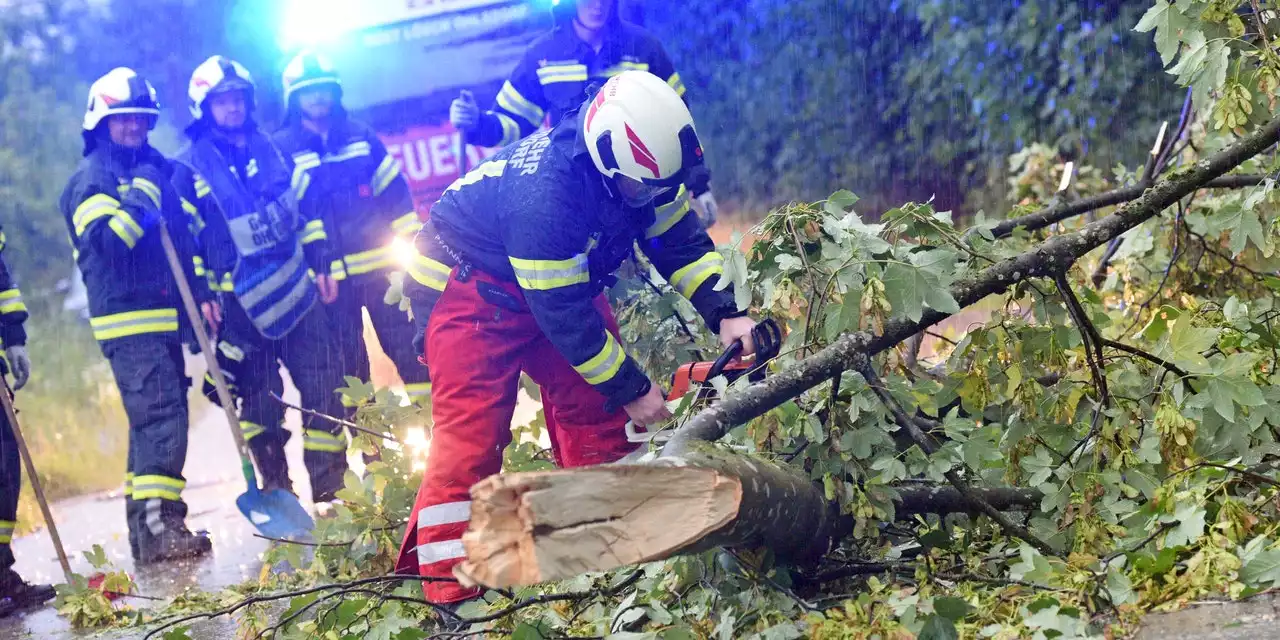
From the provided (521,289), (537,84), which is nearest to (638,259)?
(521,289)

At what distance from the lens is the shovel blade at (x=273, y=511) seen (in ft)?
17.0

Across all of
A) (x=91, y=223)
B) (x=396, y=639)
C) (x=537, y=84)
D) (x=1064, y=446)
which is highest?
(x=537, y=84)

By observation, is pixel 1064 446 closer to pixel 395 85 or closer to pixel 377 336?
pixel 377 336

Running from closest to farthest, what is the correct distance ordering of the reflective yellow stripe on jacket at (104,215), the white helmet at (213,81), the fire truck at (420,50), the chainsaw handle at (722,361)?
1. the chainsaw handle at (722,361)
2. the reflective yellow stripe on jacket at (104,215)
3. the white helmet at (213,81)
4. the fire truck at (420,50)

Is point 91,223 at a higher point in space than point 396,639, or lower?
higher

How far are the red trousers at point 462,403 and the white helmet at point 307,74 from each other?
8.26ft

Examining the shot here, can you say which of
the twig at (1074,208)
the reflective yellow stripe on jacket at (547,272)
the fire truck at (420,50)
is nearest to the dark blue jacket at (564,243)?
the reflective yellow stripe on jacket at (547,272)

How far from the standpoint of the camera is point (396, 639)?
2.53 m

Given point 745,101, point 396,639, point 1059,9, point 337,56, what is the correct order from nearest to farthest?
point 396,639
point 337,56
point 1059,9
point 745,101

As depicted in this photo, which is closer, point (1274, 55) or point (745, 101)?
point (1274, 55)

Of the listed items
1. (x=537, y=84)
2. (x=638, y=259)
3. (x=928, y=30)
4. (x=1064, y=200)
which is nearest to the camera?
(x=1064, y=200)

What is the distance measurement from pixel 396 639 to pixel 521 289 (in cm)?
118

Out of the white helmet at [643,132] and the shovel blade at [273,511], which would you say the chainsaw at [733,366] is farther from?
the shovel blade at [273,511]

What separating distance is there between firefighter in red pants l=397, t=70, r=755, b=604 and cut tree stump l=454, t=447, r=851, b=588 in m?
1.19
